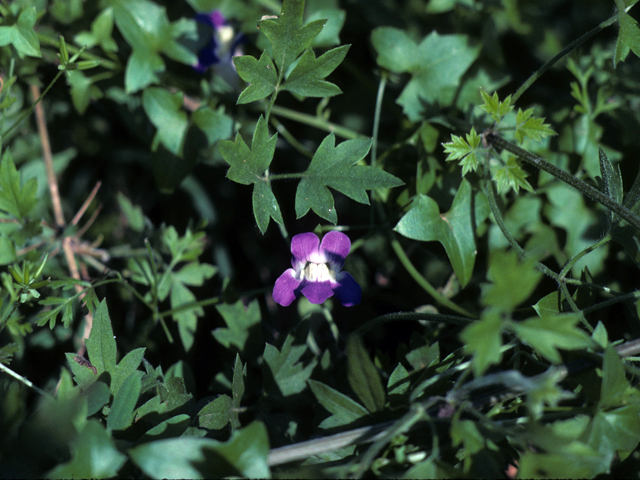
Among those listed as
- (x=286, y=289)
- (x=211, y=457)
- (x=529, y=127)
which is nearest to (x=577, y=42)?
(x=529, y=127)

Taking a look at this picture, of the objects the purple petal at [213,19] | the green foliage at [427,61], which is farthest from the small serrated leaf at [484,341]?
the purple petal at [213,19]

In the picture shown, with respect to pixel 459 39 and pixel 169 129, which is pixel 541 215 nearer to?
pixel 459 39

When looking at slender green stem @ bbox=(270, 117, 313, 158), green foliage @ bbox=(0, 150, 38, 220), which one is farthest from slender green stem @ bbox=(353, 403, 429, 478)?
green foliage @ bbox=(0, 150, 38, 220)

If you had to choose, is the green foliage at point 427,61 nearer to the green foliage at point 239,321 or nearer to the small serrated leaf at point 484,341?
the green foliage at point 239,321

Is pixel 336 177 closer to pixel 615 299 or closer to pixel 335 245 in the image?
pixel 335 245

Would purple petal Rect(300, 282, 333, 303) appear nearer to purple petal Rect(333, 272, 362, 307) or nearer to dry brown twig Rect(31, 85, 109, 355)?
purple petal Rect(333, 272, 362, 307)
